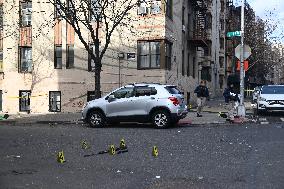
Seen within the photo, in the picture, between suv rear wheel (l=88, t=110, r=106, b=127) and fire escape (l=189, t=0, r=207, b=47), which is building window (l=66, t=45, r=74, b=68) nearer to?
fire escape (l=189, t=0, r=207, b=47)

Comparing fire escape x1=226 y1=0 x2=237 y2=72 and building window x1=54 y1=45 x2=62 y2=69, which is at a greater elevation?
fire escape x1=226 y1=0 x2=237 y2=72

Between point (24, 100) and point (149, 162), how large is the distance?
20114 mm

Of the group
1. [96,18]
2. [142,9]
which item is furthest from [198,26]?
[96,18]

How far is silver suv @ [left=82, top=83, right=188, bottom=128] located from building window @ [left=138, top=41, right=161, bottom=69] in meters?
9.09

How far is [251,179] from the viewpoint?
22.4ft

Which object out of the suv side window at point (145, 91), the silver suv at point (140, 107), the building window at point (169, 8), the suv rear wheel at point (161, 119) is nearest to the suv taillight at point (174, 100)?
the silver suv at point (140, 107)

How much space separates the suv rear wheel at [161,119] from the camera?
15.2 m

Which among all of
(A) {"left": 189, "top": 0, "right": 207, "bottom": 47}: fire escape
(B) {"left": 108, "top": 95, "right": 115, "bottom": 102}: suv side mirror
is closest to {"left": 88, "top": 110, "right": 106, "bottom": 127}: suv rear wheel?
(B) {"left": 108, "top": 95, "right": 115, "bottom": 102}: suv side mirror

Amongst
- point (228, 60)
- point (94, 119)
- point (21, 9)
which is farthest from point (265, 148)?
point (228, 60)

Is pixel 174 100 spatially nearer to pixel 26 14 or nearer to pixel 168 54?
pixel 168 54

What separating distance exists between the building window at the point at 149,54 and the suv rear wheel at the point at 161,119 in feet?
31.7

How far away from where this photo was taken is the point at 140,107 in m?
15.4

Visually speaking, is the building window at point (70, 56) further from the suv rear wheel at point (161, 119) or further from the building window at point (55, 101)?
the suv rear wheel at point (161, 119)

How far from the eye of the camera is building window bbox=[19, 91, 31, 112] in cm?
2672
